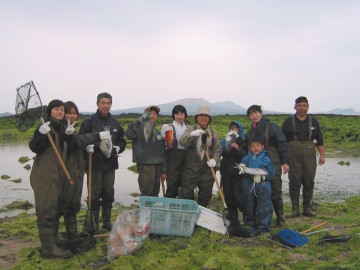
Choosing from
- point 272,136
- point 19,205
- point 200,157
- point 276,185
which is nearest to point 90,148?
point 200,157

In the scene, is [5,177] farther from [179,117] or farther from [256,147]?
[256,147]

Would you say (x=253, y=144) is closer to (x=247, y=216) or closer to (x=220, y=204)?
(x=247, y=216)

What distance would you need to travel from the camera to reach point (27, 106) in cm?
597

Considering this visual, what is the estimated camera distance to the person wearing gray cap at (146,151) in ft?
22.9

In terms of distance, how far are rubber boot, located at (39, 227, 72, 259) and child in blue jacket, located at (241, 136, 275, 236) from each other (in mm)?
3217

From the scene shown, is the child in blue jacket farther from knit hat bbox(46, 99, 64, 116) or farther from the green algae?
knit hat bbox(46, 99, 64, 116)

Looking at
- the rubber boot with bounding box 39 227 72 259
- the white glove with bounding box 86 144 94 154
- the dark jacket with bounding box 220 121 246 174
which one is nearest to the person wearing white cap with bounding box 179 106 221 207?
the dark jacket with bounding box 220 121 246 174

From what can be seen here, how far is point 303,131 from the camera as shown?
8.20 meters

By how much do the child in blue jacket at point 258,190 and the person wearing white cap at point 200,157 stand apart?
73 cm

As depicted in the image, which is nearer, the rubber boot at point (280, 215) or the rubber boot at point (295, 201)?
the rubber boot at point (280, 215)

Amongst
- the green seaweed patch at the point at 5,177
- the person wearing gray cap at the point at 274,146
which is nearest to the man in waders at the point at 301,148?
the person wearing gray cap at the point at 274,146

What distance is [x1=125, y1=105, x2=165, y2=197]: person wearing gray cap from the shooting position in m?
6.96

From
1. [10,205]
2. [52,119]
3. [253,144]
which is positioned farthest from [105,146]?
[10,205]

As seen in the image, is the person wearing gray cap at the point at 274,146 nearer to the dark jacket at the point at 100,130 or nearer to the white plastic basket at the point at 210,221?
the white plastic basket at the point at 210,221
